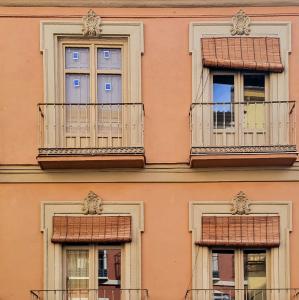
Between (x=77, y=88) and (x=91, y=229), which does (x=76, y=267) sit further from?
(x=77, y=88)

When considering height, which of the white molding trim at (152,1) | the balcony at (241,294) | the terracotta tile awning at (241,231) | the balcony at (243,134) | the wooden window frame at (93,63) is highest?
the white molding trim at (152,1)

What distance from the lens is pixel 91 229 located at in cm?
1143

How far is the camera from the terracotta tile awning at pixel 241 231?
11.3 metres

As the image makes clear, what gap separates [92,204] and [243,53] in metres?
3.64

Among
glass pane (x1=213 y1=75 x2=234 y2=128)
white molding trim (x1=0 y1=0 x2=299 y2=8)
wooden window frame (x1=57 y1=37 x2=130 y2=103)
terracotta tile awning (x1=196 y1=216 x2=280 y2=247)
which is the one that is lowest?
terracotta tile awning (x1=196 y1=216 x2=280 y2=247)

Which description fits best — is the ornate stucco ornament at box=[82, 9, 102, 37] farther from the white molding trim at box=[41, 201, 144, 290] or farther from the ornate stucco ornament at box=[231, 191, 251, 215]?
the ornate stucco ornament at box=[231, 191, 251, 215]

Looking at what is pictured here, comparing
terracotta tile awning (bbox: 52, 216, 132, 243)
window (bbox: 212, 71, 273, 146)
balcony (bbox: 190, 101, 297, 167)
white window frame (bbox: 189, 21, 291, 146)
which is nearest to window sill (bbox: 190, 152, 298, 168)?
balcony (bbox: 190, 101, 297, 167)

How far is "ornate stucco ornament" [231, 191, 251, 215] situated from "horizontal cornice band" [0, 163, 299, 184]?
11.4 inches

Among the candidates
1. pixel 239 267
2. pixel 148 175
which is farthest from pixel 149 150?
pixel 239 267

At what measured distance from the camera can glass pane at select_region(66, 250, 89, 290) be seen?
11.6 metres

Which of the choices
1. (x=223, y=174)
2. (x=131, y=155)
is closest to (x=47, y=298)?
(x=131, y=155)

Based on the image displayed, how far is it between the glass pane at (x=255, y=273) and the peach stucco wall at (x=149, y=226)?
50 centimetres

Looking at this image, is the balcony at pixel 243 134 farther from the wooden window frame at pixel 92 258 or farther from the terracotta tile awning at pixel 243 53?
the wooden window frame at pixel 92 258

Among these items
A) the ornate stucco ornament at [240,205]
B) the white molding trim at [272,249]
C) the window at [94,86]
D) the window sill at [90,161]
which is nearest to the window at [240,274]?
the white molding trim at [272,249]
